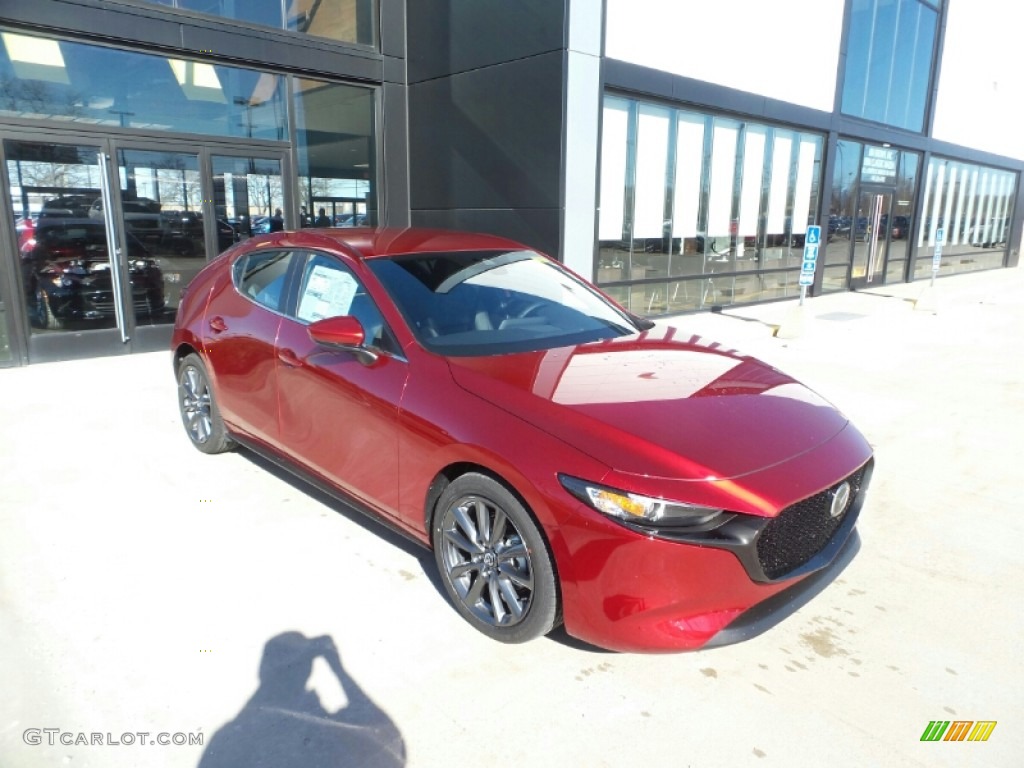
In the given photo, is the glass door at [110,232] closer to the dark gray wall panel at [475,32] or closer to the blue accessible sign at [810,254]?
the dark gray wall panel at [475,32]

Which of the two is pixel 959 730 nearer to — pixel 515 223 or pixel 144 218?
pixel 515 223

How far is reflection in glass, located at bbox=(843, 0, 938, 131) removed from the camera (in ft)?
45.6

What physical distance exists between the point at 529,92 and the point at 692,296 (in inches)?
177

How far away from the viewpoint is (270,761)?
234 centimetres

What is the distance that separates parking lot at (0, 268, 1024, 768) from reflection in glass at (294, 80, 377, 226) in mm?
5914

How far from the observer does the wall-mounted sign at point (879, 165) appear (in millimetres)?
15180

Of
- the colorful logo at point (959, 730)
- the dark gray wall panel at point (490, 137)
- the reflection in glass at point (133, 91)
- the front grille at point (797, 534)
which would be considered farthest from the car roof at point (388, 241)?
the reflection in glass at point (133, 91)

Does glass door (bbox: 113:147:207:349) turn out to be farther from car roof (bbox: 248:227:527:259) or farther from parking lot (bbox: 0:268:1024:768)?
car roof (bbox: 248:227:527:259)

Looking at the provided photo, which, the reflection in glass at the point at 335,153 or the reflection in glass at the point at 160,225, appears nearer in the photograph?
the reflection in glass at the point at 160,225

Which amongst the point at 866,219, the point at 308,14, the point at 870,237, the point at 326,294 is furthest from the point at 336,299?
the point at 870,237

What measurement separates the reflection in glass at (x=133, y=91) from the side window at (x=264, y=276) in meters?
4.80

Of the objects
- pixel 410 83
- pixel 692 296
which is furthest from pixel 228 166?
pixel 692 296

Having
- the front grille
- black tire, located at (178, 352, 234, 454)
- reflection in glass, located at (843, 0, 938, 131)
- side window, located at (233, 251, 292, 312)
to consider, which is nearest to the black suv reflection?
black tire, located at (178, 352, 234, 454)

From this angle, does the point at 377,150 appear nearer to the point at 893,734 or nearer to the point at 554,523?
the point at 554,523
